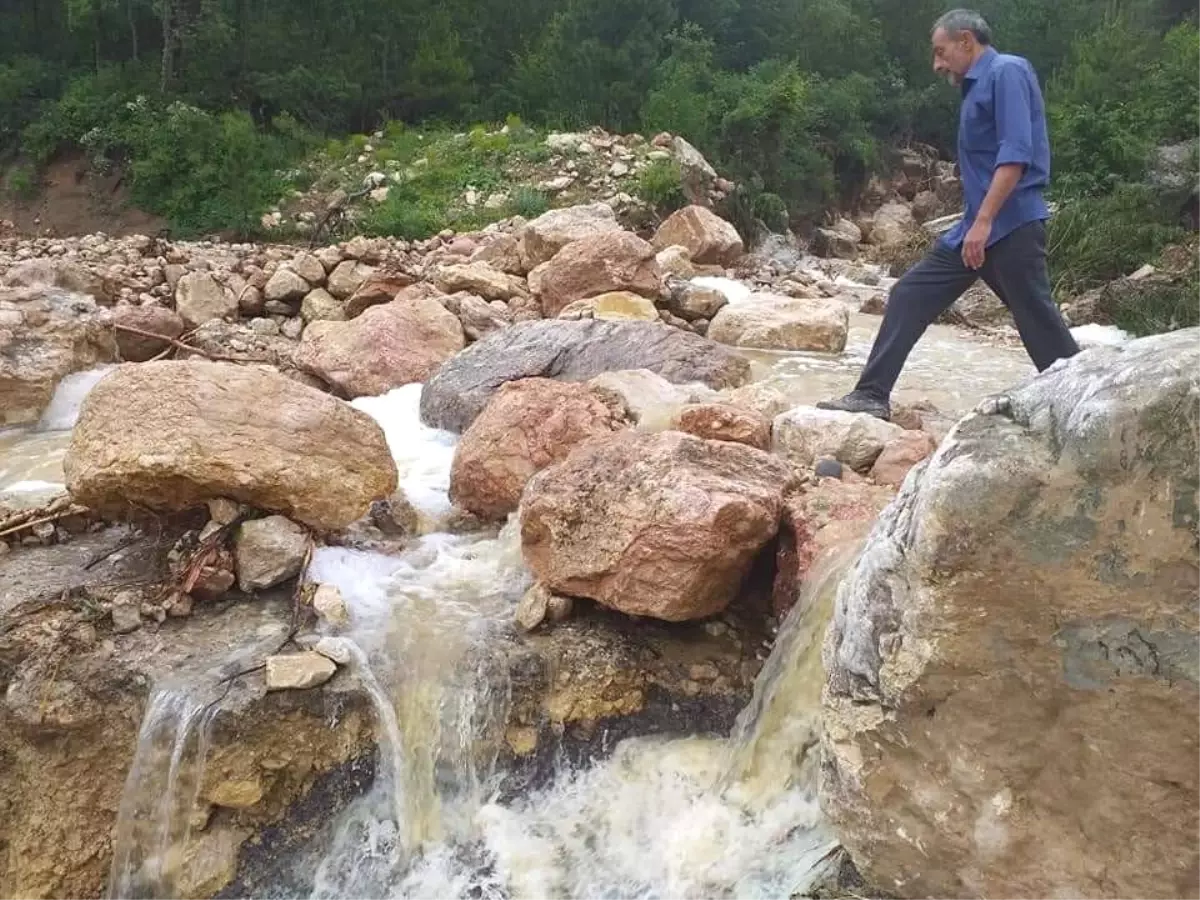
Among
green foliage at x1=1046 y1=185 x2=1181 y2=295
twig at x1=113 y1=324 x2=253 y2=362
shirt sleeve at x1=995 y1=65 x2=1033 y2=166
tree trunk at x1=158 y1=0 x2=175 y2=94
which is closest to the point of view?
shirt sleeve at x1=995 y1=65 x2=1033 y2=166

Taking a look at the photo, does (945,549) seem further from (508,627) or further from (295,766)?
(295,766)

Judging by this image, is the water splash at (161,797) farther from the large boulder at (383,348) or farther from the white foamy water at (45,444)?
the large boulder at (383,348)

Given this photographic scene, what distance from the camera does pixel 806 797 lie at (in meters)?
2.59

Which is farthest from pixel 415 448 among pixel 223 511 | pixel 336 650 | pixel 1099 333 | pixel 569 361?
pixel 1099 333

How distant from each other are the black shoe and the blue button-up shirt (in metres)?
0.67

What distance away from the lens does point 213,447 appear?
126 inches

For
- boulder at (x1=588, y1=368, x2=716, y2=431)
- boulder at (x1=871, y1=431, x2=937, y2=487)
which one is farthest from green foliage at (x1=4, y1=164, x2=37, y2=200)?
boulder at (x1=871, y1=431, x2=937, y2=487)

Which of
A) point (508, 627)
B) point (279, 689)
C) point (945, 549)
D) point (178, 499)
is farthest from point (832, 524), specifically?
point (178, 499)

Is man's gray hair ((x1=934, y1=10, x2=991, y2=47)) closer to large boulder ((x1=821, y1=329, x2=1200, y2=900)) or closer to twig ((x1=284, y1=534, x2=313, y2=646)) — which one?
large boulder ((x1=821, y1=329, x2=1200, y2=900))

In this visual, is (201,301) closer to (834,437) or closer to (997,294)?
(834,437)

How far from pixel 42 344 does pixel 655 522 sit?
4064 millimetres

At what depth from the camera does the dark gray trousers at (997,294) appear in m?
3.49

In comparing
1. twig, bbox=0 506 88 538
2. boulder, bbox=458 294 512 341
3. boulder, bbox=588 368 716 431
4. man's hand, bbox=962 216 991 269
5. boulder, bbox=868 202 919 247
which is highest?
man's hand, bbox=962 216 991 269

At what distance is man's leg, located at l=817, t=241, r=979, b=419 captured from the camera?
12.2ft
